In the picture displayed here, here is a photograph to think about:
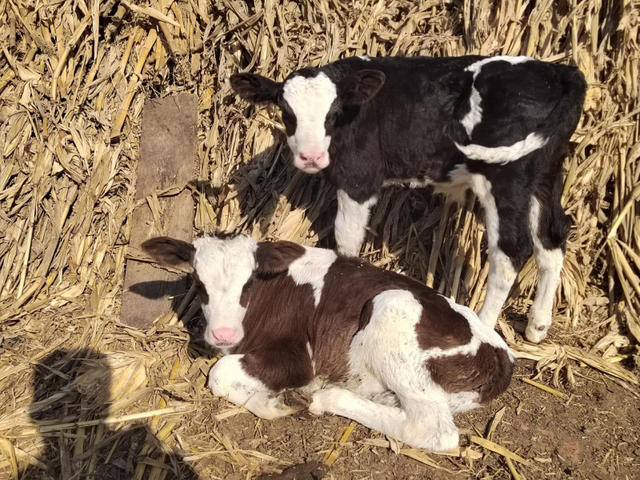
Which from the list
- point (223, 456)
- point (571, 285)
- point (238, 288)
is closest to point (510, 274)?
point (571, 285)

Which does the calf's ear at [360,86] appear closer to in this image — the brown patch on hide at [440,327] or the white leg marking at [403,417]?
the brown patch on hide at [440,327]

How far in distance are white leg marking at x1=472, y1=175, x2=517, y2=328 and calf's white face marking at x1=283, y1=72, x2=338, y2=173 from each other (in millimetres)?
1314

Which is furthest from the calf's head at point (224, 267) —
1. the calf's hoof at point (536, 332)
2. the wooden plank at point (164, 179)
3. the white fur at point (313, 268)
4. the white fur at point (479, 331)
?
the calf's hoof at point (536, 332)

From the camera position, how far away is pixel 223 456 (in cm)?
407

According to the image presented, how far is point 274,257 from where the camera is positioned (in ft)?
14.9

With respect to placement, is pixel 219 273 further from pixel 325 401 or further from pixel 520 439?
pixel 520 439

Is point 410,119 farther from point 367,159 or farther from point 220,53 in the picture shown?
point 220,53

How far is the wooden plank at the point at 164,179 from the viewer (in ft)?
19.0

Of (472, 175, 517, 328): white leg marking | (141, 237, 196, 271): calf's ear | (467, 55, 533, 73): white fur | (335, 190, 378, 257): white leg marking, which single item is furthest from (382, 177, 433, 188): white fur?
(141, 237, 196, 271): calf's ear

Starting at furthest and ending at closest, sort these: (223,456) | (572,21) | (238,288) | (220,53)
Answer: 1. (220,53)
2. (572,21)
3. (238,288)
4. (223,456)

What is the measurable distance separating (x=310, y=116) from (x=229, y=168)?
1783 mm

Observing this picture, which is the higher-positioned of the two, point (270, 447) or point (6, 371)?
point (6, 371)

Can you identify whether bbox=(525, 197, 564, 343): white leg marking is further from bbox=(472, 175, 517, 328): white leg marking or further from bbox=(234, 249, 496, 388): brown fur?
bbox=(234, 249, 496, 388): brown fur

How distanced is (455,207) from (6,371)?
4.38 m
